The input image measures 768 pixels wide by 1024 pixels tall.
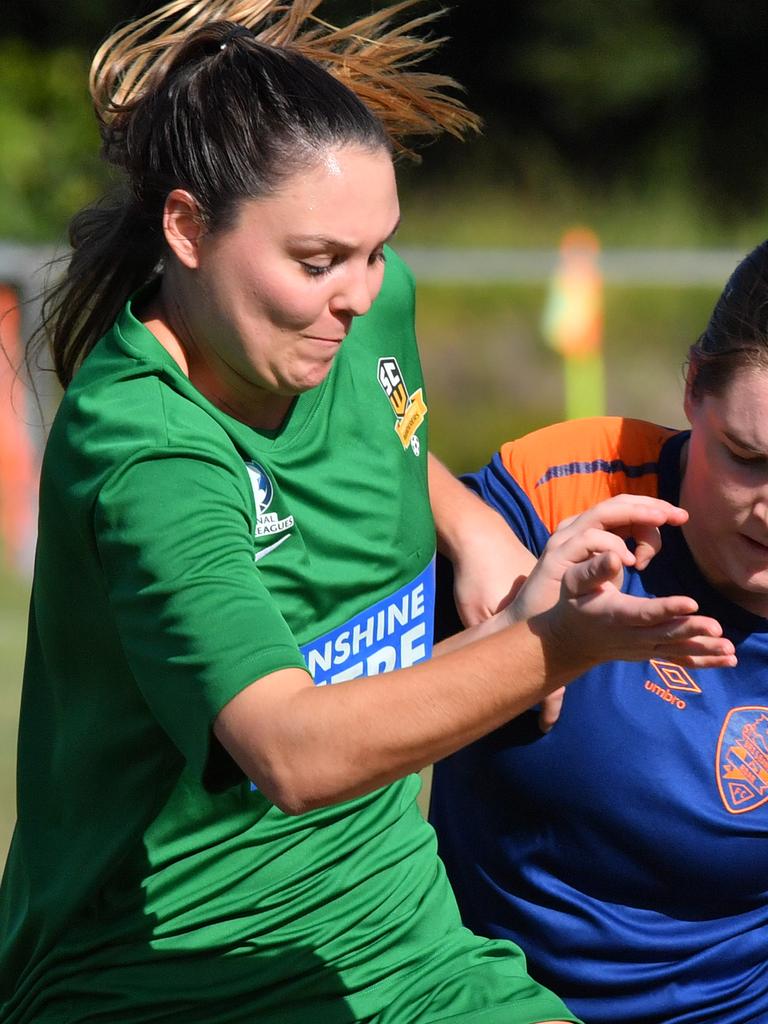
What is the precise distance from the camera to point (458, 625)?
2783 millimetres

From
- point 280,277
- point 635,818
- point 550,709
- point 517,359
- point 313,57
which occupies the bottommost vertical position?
point 517,359

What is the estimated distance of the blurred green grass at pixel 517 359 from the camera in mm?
11961

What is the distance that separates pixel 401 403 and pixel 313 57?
560mm

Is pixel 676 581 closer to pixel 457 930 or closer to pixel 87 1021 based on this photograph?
pixel 457 930

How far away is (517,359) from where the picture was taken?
1306 cm

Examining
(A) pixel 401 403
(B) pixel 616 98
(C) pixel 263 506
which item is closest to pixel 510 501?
(A) pixel 401 403

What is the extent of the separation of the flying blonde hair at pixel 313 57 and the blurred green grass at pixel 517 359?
27.1ft

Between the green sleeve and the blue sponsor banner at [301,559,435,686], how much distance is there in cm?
36

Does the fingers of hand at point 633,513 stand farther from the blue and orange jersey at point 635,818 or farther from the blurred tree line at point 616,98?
the blurred tree line at point 616,98

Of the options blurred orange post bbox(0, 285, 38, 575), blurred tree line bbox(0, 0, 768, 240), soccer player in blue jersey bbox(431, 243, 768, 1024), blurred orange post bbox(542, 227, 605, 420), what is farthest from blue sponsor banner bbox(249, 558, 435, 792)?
blurred tree line bbox(0, 0, 768, 240)

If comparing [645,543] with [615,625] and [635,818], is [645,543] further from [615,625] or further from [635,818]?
[615,625]

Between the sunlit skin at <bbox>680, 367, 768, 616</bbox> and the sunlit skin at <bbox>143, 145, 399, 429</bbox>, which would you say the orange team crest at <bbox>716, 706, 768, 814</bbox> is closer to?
the sunlit skin at <bbox>680, 367, 768, 616</bbox>

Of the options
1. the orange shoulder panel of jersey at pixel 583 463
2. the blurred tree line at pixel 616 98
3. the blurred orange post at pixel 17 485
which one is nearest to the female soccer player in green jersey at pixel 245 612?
the orange shoulder panel of jersey at pixel 583 463

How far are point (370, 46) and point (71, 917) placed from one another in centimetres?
145
